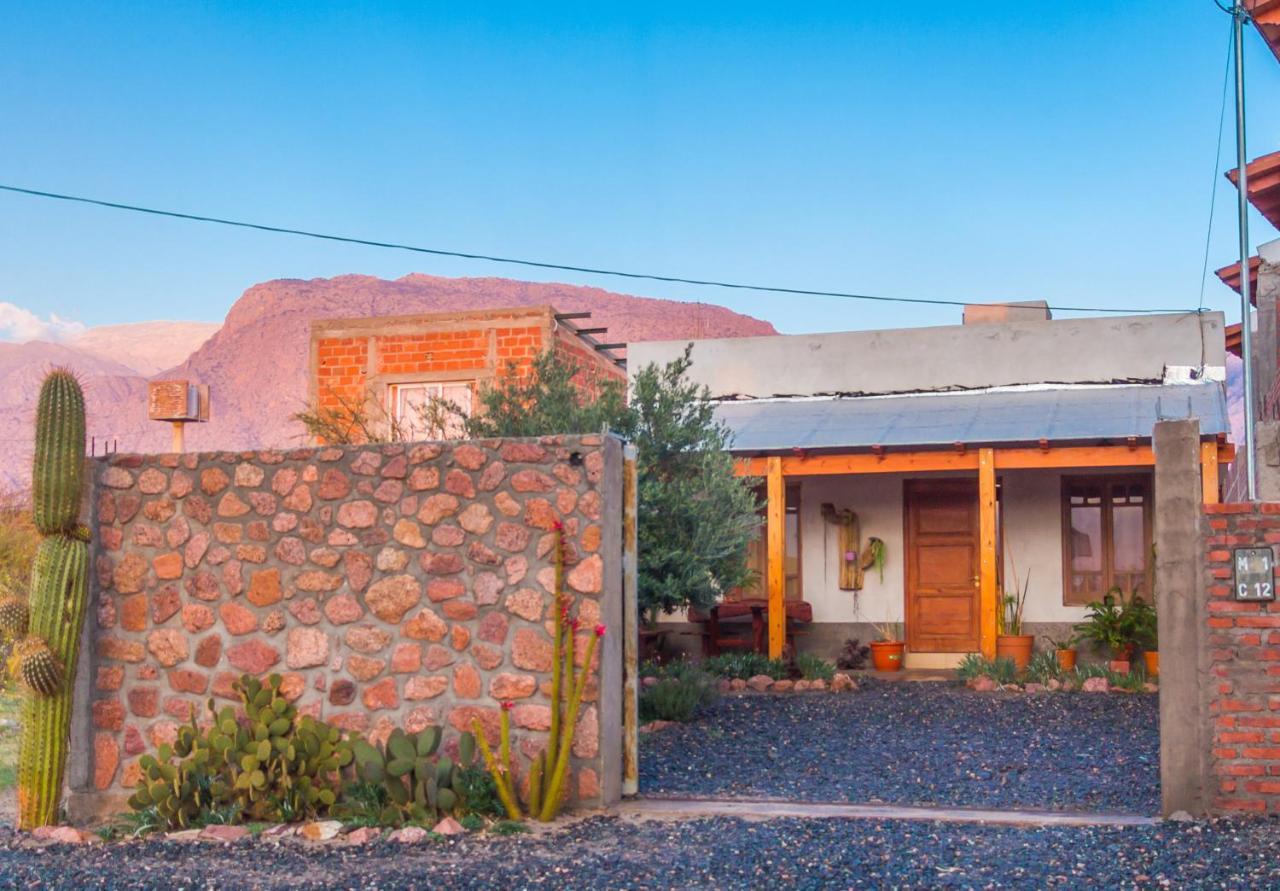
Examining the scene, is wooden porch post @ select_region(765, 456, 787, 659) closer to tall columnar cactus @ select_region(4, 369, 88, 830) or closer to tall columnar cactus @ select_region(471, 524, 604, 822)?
tall columnar cactus @ select_region(471, 524, 604, 822)

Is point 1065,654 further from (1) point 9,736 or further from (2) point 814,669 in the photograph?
(1) point 9,736

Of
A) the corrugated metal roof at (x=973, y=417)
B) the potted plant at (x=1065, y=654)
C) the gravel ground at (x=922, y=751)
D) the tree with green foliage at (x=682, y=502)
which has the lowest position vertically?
the gravel ground at (x=922, y=751)

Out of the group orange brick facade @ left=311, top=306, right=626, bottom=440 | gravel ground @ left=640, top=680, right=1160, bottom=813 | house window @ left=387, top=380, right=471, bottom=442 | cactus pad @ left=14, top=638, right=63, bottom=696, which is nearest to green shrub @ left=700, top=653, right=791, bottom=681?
gravel ground @ left=640, top=680, right=1160, bottom=813

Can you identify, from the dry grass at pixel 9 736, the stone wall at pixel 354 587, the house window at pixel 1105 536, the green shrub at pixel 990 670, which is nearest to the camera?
the stone wall at pixel 354 587

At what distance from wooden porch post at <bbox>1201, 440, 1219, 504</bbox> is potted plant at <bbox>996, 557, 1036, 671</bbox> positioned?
251cm

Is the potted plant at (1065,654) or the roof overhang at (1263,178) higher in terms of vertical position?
the roof overhang at (1263,178)

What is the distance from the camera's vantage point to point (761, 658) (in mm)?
14680

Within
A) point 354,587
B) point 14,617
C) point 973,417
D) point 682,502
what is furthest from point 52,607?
point 973,417

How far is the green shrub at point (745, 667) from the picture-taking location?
1430 cm

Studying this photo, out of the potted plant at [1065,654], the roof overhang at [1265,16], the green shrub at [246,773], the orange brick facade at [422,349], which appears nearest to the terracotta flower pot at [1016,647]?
the potted plant at [1065,654]

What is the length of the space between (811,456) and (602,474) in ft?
27.0

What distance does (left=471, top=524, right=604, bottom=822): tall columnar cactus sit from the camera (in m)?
7.20

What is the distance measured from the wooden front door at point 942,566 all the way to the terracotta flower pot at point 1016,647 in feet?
5.35

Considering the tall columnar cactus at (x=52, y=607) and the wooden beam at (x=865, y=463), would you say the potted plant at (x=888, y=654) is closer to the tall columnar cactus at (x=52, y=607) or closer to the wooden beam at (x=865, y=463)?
the wooden beam at (x=865, y=463)
